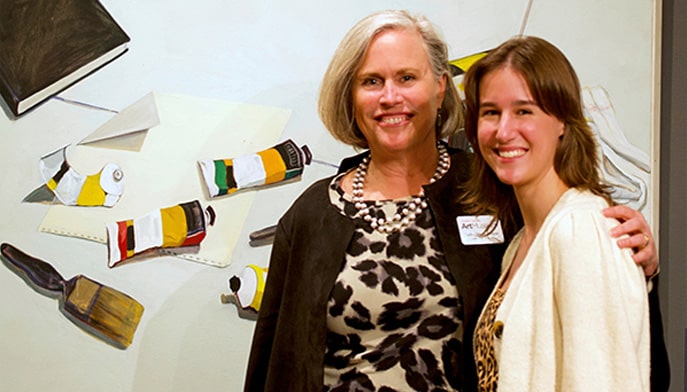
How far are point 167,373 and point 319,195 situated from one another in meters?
0.73

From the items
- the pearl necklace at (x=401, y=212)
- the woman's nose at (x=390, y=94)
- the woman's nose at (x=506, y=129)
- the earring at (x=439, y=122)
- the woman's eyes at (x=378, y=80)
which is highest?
the woman's eyes at (x=378, y=80)

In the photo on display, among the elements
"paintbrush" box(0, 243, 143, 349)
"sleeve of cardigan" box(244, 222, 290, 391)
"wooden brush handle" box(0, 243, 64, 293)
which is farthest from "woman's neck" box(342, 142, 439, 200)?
"wooden brush handle" box(0, 243, 64, 293)

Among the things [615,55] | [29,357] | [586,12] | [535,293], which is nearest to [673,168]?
[615,55]

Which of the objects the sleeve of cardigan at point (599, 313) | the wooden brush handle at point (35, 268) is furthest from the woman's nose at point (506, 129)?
the wooden brush handle at point (35, 268)

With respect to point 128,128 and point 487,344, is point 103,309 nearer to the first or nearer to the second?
point 128,128

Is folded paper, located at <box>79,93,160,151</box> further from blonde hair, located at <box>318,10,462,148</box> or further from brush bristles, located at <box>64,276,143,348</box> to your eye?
blonde hair, located at <box>318,10,462,148</box>

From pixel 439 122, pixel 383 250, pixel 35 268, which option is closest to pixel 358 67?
pixel 439 122

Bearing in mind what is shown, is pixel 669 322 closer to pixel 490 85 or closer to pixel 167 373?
pixel 490 85

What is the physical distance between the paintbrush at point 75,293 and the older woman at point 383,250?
496 millimetres

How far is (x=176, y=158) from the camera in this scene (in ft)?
6.62

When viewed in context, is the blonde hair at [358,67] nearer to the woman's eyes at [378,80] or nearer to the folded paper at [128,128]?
the woman's eyes at [378,80]

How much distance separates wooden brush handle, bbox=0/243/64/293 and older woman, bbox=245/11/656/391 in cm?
63

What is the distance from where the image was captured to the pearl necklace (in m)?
1.57

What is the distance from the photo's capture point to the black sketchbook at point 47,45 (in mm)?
1957
